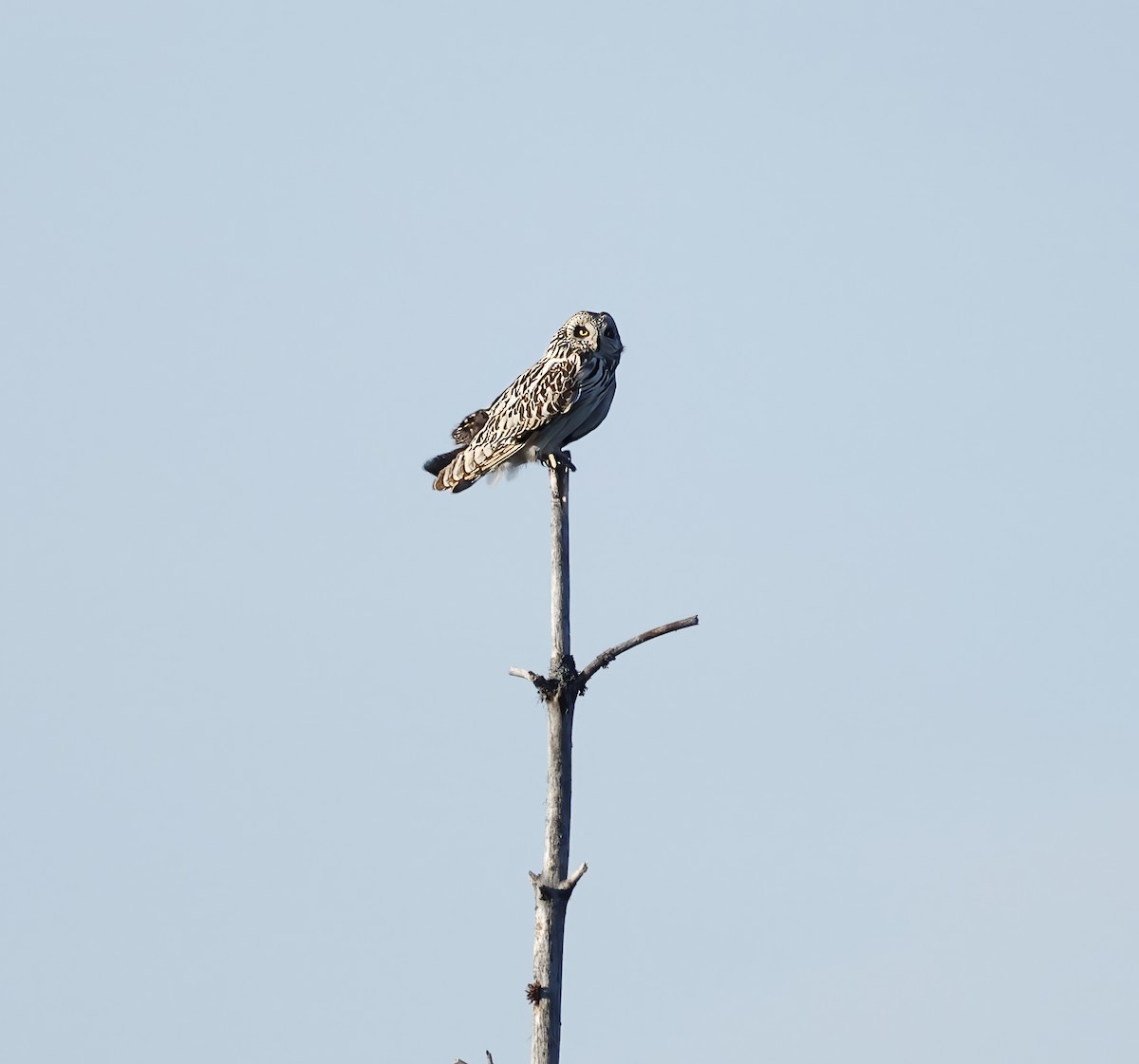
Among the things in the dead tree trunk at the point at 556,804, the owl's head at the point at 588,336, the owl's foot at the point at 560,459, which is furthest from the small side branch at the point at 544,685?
the owl's head at the point at 588,336

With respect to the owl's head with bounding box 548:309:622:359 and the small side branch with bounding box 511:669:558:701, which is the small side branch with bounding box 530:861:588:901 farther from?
the owl's head with bounding box 548:309:622:359

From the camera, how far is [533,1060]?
12.2m

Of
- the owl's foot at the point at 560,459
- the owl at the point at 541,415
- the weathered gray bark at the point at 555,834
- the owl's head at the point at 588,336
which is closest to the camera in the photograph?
the weathered gray bark at the point at 555,834

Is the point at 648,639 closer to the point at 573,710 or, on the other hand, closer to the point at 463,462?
the point at 573,710

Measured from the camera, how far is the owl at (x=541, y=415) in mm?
15391

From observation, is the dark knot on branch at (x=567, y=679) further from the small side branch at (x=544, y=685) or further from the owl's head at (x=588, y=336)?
the owl's head at (x=588, y=336)


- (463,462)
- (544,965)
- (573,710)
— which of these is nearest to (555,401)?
(463,462)

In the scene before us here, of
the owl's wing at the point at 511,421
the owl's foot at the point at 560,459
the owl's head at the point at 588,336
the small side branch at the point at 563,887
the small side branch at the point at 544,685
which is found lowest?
the small side branch at the point at 563,887

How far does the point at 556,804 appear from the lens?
41.6ft

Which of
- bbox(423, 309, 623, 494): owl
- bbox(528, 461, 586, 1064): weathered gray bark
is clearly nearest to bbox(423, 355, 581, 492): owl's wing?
bbox(423, 309, 623, 494): owl

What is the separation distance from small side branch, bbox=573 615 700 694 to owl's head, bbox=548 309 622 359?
425cm

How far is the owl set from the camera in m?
15.4

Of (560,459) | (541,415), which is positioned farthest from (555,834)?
(541,415)

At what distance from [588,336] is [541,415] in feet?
4.65
